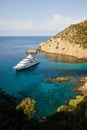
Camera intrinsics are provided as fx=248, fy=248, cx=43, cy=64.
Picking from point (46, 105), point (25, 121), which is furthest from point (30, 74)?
point (25, 121)

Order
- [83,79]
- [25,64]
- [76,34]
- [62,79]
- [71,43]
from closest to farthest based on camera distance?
[83,79], [62,79], [25,64], [71,43], [76,34]

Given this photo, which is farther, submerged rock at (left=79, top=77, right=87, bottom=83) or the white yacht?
the white yacht

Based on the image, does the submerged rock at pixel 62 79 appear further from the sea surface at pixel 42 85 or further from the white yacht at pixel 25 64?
the white yacht at pixel 25 64

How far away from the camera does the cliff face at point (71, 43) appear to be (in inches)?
5134

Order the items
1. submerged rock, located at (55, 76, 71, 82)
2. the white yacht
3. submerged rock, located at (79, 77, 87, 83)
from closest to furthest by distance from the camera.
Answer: submerged rock, located at (79, 77, 87, 83) < submerged rock, located at (55, 76, 71, 82) < the white yacht

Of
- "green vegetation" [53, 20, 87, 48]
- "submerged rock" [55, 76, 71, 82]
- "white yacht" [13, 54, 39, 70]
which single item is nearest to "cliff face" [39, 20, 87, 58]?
"green vegetation" [53, 20, 87, 48]

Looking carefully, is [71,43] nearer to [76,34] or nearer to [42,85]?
[76,34]

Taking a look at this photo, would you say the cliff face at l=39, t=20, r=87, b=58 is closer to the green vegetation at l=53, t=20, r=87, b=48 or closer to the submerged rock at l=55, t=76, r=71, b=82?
the green vegetation at l=53, t=20, r=87, b=48

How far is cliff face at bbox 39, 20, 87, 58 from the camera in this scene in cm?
13040

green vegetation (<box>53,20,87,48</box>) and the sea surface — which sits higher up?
green vegetation (<box>53,20,87,48</box>)

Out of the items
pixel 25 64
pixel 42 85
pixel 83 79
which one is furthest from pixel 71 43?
pixel 42 85

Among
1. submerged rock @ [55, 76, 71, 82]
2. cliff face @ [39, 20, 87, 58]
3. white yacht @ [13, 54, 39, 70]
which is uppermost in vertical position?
cliff face @ [39, 20, 87, 58]

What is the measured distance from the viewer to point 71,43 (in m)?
138

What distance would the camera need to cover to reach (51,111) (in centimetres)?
5247
